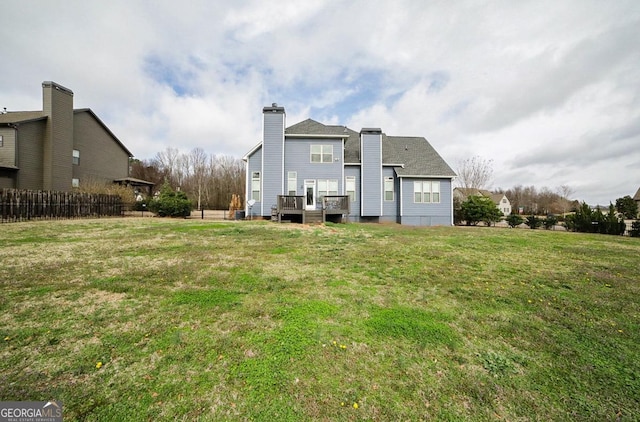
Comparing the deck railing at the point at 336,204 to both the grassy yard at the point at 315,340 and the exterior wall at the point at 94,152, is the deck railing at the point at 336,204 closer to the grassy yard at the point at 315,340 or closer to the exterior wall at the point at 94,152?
the grassy yard at the point at 315,340

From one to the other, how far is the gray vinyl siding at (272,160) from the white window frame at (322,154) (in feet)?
7.83

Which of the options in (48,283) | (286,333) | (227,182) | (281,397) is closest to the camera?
(281,397)

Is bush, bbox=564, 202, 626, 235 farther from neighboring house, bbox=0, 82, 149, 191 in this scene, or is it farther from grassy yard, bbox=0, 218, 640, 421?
neighboring house, bbox=0, 82, 149, 191

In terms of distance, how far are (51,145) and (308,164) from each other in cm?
2246

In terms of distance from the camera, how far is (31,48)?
16984 mm

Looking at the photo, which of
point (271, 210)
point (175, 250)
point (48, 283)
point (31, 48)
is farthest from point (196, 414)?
point (31, 48)

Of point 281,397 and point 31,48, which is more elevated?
point 31,48

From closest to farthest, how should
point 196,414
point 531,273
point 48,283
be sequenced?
1. point 196,414
2. point 48,283
3. point 531,273

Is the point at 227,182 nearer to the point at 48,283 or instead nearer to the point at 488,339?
the point at 48,283

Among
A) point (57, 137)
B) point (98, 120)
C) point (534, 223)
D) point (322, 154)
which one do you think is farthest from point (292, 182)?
point (98, 120)

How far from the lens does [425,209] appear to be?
20.1 meters

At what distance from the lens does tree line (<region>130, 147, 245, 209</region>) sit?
147 ft

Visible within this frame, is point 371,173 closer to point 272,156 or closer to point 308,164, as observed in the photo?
point 308,164

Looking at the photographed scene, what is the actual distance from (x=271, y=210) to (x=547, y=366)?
54.0ft
